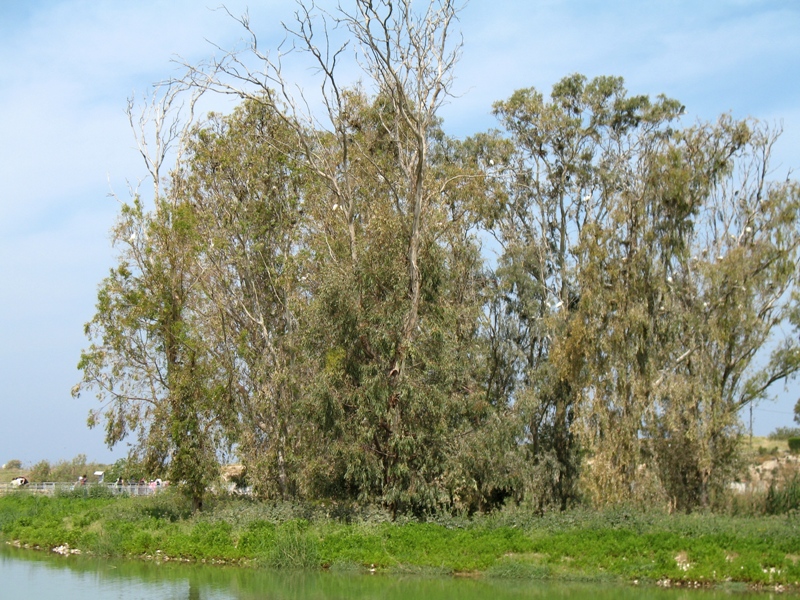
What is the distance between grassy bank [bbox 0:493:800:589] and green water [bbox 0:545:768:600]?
66 cm

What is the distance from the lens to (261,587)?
18188mm

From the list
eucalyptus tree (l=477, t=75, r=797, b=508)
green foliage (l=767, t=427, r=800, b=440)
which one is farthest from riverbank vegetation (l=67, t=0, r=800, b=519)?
green foliage (l=767, t=427, r=800, b=440)

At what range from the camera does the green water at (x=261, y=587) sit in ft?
55.6

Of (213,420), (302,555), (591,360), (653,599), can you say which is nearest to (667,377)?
(591,360)

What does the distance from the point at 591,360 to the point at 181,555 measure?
12286 mm

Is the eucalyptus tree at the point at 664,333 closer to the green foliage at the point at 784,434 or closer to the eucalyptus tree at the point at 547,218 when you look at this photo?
the eucalyptus tree at the point at 547,218

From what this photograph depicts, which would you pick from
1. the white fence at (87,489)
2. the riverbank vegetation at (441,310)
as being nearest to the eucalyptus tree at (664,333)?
the riverbank vegetation at (441,310)

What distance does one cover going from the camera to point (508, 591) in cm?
1756

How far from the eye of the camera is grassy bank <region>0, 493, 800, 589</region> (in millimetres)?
18266

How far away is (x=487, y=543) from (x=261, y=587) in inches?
204

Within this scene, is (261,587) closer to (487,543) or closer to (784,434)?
(487,543)

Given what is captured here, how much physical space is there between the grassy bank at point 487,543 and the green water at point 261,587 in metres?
0.66

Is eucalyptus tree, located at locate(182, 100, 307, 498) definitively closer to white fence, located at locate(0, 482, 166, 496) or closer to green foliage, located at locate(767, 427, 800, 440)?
white fence, located at locate(0, 482, 166, 496)

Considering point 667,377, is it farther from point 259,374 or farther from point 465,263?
point 259,374
